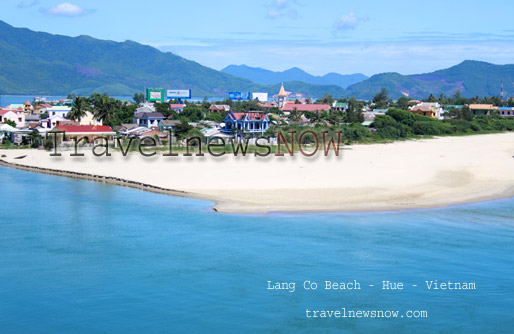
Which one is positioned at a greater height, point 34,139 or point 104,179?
point 34,139

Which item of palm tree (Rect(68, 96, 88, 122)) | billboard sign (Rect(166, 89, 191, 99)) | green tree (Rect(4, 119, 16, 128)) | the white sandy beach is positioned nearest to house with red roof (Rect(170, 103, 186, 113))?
palm tree (Rect(68, 96, 88, 122))

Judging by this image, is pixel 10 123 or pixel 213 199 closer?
pixel 213 199

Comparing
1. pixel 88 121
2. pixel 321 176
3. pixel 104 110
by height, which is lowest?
pixel 321 176

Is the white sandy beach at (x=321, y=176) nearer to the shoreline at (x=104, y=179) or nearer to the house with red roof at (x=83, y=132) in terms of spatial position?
the shoreline at (x=104, y=179)

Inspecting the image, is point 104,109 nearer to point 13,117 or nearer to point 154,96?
point 13,117

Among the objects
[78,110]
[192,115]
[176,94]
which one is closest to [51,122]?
[78,110]

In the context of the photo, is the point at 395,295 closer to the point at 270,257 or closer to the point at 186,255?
the point at 270,257
